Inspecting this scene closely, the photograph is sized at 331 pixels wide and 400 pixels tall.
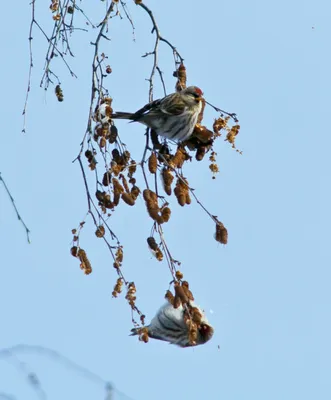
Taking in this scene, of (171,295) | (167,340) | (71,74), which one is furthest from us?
(167,340)

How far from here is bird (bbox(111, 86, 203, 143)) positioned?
15.0ft

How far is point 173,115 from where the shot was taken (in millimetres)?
4641

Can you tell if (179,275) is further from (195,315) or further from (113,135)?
(113,135)

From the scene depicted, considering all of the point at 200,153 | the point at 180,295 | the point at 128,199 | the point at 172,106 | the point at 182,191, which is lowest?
the point at 180,295

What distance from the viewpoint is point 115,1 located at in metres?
4.39

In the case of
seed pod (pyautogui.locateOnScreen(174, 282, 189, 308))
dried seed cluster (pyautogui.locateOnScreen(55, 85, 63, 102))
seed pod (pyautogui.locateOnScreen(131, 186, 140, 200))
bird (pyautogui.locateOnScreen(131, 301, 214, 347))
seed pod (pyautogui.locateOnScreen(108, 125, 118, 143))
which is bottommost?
seed pod (pyautogui.locateOnScreen(174, 282, 189, 308))

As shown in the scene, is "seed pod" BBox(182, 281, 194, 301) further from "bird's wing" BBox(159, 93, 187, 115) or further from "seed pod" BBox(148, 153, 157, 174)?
"bird's wing" BBox(159, 93, 187, 115)

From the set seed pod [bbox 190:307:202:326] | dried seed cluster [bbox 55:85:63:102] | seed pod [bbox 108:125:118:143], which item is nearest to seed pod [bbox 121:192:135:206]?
seed pod [bbox 108:125:118:143]

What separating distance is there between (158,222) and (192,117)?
1055 mm

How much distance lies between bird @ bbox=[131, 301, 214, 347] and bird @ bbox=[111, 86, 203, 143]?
94 cm

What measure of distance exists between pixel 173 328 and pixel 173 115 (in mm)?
1192

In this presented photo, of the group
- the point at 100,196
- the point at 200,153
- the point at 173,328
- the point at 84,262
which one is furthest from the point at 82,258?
the point at 173,328

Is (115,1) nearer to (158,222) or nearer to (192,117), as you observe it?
(192,117)

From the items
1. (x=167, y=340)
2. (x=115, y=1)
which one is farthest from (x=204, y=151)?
(x=167, y=340)
